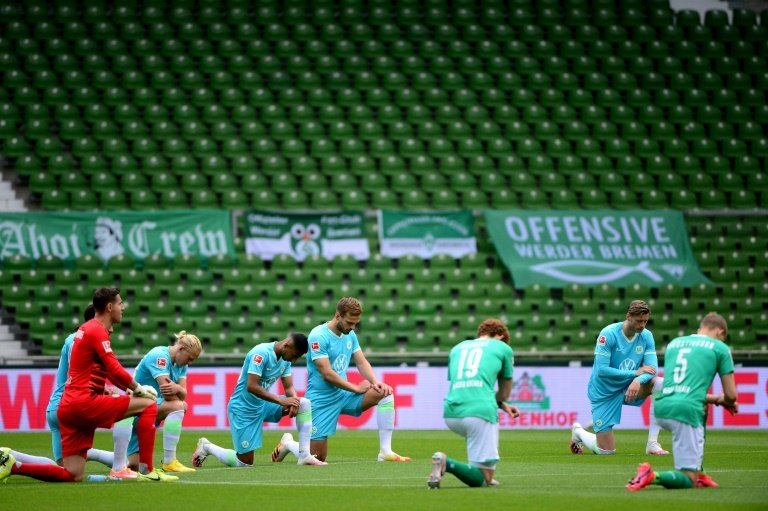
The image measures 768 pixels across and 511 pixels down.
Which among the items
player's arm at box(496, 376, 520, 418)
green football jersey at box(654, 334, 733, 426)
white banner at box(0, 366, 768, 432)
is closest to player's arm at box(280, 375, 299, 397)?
player's arm at box(496, 376, 520, 418)

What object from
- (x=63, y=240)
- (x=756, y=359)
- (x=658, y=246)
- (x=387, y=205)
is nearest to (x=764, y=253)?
(x=658, y=246)

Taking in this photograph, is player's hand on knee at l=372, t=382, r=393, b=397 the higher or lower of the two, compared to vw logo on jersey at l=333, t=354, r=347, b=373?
lower

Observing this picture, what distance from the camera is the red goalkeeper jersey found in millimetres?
12359

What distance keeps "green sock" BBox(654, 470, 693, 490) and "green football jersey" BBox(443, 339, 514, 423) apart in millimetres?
1597

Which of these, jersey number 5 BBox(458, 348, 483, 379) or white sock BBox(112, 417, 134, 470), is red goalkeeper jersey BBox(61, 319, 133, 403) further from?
jersey number 5 BBox(458, 348, 483, 379)

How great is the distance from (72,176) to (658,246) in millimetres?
14301

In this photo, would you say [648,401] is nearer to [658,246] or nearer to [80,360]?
[658,246]

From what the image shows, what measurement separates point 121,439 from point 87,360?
932 millimetres

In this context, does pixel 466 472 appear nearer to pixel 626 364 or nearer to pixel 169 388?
pixel 169 388

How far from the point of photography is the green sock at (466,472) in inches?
447

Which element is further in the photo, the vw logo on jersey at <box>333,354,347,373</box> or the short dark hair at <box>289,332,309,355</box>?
the vw logo on jersey at <box>333,354,347,373</box>

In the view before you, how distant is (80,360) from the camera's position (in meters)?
12.5

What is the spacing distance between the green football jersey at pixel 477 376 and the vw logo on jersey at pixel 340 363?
3.85 metres

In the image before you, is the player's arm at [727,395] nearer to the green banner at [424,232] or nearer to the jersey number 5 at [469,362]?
the jersey number 5 at [469,362]
